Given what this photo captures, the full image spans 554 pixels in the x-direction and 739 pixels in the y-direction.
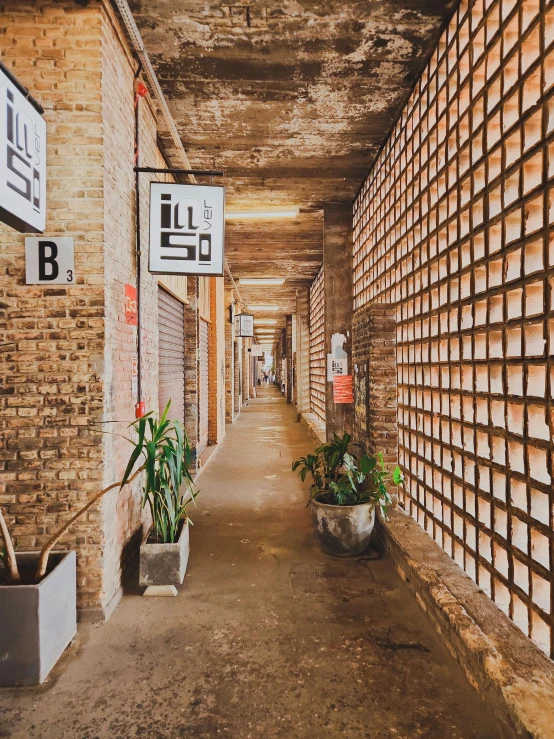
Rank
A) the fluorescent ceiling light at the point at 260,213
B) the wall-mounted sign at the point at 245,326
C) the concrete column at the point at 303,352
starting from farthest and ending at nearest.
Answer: the concrete column at the point at 303,352, the wall-mounted sign at the point at 245,326, the fluorescent ceiling light at the point at 260,213

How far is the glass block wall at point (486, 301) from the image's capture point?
6.59 feet

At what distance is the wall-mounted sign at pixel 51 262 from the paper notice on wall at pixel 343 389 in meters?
3.98

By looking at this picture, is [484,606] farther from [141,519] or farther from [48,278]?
[48,278]

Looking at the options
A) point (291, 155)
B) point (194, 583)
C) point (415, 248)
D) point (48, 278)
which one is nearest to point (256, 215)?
point (291, 155)

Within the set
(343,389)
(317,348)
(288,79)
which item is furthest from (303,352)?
(288,79)

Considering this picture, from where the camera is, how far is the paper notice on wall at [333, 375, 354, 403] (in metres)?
5.98

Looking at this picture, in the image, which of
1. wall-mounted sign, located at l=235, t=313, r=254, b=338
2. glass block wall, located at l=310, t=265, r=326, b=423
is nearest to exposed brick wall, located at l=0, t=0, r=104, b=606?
glass block wall, located at l=310, t=265, r=326, b=423

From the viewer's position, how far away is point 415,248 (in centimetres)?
359

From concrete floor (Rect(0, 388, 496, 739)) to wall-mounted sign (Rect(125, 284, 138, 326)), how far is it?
216 centimetres

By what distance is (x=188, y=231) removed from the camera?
3680 millimetres

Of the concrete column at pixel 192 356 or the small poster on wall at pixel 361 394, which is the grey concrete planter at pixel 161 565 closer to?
the small poster on wall at pixel 361 394

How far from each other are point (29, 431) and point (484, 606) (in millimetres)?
3058

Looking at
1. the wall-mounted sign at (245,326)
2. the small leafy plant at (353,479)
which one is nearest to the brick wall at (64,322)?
the small leafy plant at (353,479)

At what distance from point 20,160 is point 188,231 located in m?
1.57
